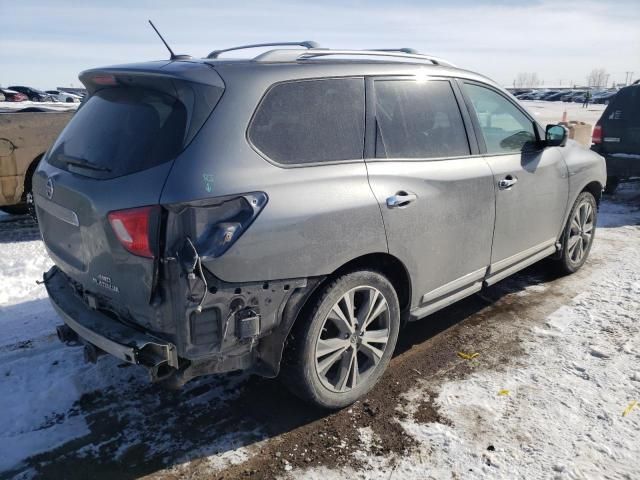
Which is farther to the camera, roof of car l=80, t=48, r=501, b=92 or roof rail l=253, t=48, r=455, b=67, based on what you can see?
roof rail l=253, t=48, r=455, b=67

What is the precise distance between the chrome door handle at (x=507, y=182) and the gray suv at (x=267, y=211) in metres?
0.08

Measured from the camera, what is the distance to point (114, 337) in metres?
2.60

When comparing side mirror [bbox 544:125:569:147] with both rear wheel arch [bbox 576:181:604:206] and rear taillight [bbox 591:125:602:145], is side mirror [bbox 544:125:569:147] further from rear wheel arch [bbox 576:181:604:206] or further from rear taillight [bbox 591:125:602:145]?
rear taillight [bbox 591:125:602:145]

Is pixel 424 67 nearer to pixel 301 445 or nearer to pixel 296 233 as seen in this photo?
pixel 296 233

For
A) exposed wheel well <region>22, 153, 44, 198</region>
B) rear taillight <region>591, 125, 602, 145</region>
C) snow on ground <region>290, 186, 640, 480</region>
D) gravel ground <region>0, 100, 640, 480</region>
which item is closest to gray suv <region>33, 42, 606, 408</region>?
gravel ground <region>0, 100, 640, 480</region>

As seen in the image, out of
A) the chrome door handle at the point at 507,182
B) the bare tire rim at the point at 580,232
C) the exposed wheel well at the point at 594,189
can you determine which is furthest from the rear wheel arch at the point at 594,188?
the chrome door handle at the point at 507,182

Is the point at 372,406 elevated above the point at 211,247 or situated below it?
below

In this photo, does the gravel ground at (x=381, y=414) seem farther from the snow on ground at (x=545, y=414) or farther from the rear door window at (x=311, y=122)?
the rear door window at (x=311, y=122)

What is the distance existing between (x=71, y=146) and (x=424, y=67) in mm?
2265

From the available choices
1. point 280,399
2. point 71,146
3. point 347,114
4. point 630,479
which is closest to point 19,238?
point 71,146

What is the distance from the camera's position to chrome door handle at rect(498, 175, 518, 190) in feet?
12.9

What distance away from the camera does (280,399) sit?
11.0ft

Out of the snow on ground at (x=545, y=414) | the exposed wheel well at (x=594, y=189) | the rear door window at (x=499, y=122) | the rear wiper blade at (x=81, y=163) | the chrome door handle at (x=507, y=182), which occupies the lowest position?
the snow on ground at (x=545, y=414)

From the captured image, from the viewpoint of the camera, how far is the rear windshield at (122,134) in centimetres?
256
